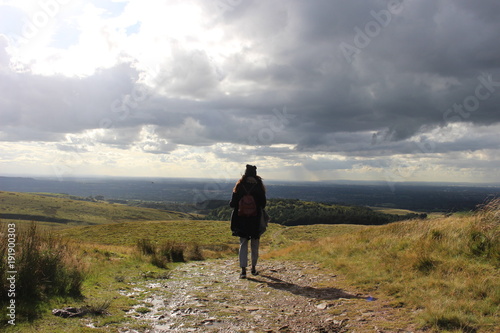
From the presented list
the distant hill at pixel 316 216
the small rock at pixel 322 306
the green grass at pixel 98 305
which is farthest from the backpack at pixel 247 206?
the distant hill at pixel 316 216

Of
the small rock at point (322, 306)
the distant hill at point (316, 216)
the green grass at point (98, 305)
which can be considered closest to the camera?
the green grass at point (98, 305)

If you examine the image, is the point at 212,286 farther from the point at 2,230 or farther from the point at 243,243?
the point at 2,230

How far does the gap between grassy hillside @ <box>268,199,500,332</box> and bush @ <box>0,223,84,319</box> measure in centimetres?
600

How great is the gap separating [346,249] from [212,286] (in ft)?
17.0

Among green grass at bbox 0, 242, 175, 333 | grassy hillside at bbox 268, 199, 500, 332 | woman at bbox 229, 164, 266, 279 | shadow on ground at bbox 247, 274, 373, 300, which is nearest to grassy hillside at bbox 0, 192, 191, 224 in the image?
green grass at bbox 0, 242, 175, 333

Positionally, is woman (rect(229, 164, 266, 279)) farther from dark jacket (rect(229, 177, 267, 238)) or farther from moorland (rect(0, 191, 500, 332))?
moorland (rect(0, 191, 500, 332))

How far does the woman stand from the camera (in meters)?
8.57

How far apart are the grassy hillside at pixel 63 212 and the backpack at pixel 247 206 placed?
13781cm

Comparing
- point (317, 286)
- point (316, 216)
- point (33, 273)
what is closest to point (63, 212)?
point (316, 216)

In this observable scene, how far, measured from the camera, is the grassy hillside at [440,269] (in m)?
4.53

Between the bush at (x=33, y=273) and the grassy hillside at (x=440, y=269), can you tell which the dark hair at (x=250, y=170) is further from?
the bush at (x=33, y=273)

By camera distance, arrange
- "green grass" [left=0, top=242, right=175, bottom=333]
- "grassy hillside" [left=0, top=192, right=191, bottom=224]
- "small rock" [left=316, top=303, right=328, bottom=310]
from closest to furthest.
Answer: "green grass" [left=0, top=242, right=175, bottom=333] → "small rock" [left=316, top=303, right=328, bottom=310] → "grassy hillside" [left=0, top=192, right=191, bottom=224]

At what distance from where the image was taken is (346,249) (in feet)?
35.2

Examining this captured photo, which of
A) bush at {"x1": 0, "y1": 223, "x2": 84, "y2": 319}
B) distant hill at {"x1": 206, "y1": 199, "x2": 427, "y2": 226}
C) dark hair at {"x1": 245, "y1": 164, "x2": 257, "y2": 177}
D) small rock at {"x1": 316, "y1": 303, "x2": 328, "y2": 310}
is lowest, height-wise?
distant hill at {"x1": 206, "y1": 199, "x2": 427, "y2": 226}
